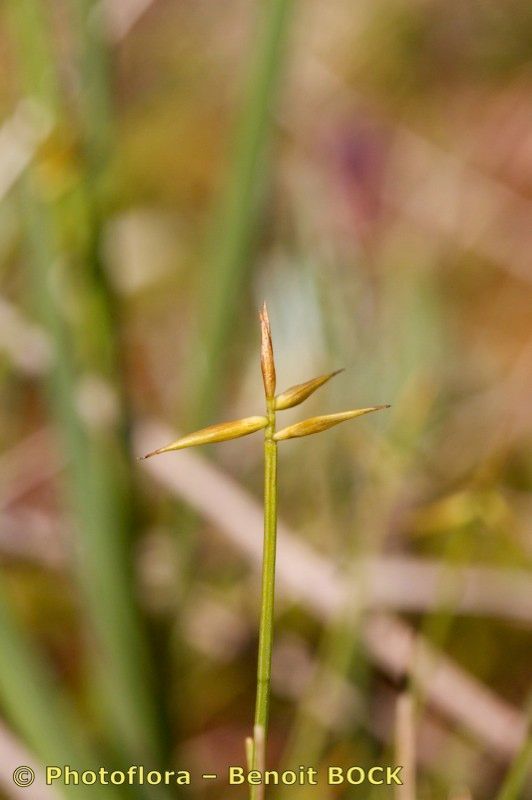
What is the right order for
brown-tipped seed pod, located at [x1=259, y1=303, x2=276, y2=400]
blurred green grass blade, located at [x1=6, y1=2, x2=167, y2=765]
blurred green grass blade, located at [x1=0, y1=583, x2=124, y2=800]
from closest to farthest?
brown-tipped seed pod, located at [x1=259, y1=303, x2=276, y2=400]
blurred green grass blade, located at [x1=0, y1=583, x2=124, y2=800]
blurred green grass blade, located at [x1=6, y1=2, x2=167, y2=765]

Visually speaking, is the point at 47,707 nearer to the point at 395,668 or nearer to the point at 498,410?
the point at 395,668

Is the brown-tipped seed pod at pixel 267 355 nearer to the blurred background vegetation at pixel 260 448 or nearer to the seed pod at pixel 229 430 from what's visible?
the seed pod at pixel 229 430

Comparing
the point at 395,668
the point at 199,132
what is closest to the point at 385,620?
the point at 395,668

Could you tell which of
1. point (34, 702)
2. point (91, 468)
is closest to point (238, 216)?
point (91, 468)

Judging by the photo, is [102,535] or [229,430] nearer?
[229,430]

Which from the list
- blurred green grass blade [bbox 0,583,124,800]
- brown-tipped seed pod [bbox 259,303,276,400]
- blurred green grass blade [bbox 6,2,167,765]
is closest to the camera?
brown-tipped seed pod [bbox 259,303,276,400]

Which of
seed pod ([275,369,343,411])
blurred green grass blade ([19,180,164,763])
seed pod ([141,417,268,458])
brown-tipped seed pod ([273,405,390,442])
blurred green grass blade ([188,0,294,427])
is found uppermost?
blurred green grass blade ([188,0,294,427])

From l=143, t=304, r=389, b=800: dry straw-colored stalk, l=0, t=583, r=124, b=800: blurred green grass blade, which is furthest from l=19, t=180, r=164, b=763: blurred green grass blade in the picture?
l=143, t=304, r=389, b=800: dry straw-colored stalk

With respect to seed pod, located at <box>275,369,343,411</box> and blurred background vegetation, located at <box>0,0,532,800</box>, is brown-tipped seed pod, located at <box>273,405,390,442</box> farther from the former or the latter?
blurred background vegetation, located at <box>0,0,532,800</box>

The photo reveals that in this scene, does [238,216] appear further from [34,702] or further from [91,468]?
[34,702]
